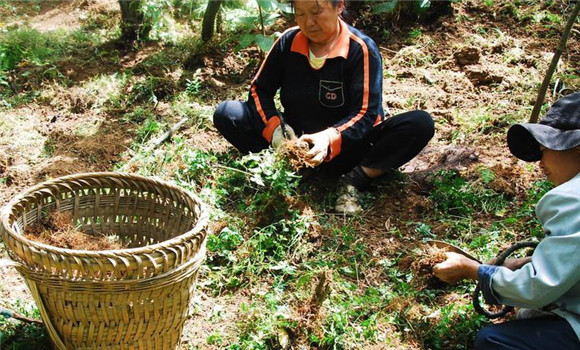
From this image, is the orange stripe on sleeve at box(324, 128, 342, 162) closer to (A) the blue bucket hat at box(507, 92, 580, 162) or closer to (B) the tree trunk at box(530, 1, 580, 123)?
(A) the blue bucket hat at box(507, 92, 580, 162)

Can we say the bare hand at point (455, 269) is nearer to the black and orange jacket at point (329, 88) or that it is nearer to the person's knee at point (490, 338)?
the person's knee at point (490, 338)

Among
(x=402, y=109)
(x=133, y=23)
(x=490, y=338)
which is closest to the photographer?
(x=490, y=338)

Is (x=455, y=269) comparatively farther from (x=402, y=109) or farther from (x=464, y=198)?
(x=402, y=109)

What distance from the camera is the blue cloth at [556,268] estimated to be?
1.96 metres

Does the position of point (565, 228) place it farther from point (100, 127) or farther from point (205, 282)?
point (100, 127)

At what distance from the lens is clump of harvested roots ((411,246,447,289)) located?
283 cm

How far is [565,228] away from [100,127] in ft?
10.8

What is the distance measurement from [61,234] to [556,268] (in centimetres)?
189

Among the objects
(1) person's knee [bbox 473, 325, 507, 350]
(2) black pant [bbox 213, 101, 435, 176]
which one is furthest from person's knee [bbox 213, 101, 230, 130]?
(1) person's knee [bbox 473, 325, 507, 350]

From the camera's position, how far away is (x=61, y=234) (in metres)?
2.42

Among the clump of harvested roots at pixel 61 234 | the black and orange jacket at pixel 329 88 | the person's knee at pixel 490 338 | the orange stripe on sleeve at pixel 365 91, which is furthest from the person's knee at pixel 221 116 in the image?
the person's knee at pixel 490 338

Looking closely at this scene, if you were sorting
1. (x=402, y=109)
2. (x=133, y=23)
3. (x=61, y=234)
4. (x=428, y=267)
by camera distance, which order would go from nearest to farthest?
1. (x=61, y=234)
2. (x=428, y=267)
3. (x=402, y=109)
4. (x=133, y=23)

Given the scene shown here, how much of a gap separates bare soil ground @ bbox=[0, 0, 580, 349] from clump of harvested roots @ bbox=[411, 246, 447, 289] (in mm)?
243

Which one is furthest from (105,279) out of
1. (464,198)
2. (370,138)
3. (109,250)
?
(464,198)
